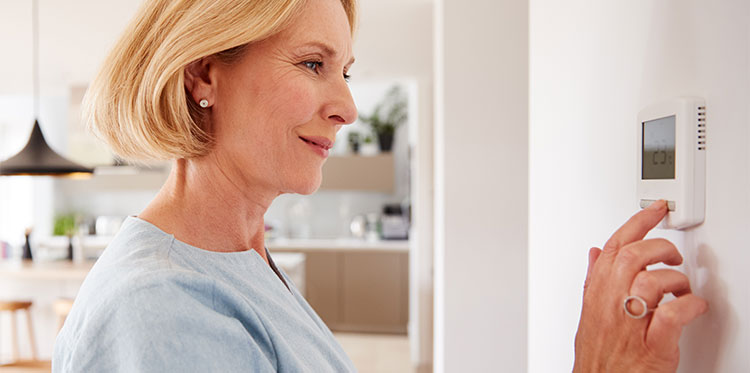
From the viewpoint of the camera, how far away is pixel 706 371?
0.54m

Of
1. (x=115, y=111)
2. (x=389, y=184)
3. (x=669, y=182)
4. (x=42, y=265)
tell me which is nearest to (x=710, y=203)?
(x=669, y=182)

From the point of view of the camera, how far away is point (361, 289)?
536 cm

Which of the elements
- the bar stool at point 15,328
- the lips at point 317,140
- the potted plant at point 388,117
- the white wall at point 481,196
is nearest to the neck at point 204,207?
the lips at point 317,140

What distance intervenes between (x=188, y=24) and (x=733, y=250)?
0.61 m

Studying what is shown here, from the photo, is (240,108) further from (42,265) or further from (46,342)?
(46,342)

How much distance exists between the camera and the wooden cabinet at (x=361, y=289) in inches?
211

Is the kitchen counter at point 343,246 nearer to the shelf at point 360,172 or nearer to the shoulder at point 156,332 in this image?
the shelf at point 360,172

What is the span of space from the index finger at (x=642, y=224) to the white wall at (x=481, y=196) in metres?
1.45

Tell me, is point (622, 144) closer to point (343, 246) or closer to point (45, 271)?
point (45, 271)

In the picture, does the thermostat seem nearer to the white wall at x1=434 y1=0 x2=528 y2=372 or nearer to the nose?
the nose

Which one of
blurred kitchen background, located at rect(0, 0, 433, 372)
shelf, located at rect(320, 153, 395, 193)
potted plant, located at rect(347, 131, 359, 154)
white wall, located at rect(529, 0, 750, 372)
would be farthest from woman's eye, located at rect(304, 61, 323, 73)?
potted plant, located at rect(347, 131, 359, 154)

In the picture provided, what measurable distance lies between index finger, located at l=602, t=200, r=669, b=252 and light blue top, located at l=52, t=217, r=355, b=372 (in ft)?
1.26

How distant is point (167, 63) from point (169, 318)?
12.2 inches

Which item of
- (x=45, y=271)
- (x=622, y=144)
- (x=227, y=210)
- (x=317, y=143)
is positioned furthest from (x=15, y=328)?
(x=622, y=144)
